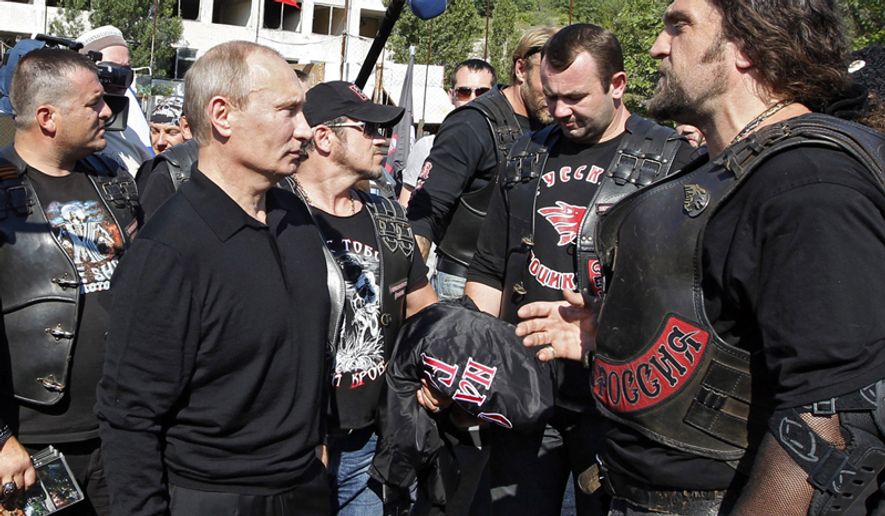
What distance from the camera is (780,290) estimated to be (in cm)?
181

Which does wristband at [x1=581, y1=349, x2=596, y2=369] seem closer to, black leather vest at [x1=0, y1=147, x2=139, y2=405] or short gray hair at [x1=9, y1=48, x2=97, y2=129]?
black leather vest at [x1=0, y1=147, x2=139, y2=405]

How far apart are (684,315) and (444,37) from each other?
40.7 m

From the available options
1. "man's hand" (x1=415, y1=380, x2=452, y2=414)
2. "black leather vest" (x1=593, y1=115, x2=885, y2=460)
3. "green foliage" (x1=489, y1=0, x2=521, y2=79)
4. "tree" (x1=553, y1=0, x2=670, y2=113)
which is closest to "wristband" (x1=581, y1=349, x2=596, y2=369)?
"black leather vest" (x1=593, y1=115, x2=885, y2=460)

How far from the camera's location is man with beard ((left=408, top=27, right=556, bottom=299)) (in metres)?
5.03

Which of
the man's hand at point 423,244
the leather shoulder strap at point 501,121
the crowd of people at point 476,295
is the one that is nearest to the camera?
the crowd of people at point 476,295

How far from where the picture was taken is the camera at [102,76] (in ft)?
13.8

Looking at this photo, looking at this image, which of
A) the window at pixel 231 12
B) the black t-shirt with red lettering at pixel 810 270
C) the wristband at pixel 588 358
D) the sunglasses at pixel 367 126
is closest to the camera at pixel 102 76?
the sunglasses at pixel 367 126

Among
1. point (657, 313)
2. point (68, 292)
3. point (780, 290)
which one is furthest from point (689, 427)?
point (68, 292)

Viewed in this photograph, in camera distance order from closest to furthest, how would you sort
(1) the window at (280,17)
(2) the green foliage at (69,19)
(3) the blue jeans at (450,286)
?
1. (3) the blue jeans at (450,286)
2. (2) the green foliage at (69,19)
3. (1) the window at (280,17)

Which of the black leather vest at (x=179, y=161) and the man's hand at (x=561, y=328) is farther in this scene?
the black leather vest at (x=179, y=161)

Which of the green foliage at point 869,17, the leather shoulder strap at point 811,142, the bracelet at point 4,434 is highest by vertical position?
the green foliage at point 869,17

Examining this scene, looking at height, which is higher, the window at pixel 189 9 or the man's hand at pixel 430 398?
the window at pixel 189 9

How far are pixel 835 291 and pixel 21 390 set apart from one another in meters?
2.91

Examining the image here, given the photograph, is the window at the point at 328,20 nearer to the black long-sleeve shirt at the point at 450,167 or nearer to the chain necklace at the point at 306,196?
the black long-sleeve shirt at the point at 450,167
